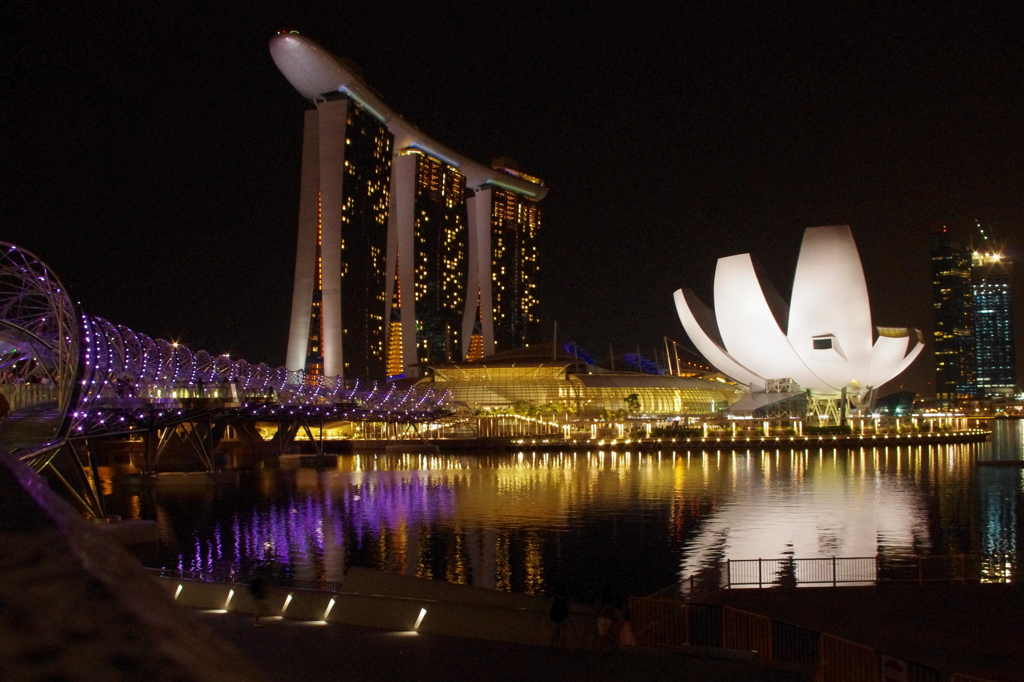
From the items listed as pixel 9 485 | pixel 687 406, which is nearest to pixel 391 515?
pixel 9 485

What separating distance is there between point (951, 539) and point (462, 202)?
333 ft

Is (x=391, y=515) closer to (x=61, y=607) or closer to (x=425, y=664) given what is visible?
(x=425, y=664)

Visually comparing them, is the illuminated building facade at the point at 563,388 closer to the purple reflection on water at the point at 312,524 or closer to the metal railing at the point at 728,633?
the purple reflection on water at the point at 312,524

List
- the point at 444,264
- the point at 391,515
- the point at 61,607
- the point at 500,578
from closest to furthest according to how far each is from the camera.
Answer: the point at 61,607 < the point at 500,578 < the point at 391,515 < the point at 444,264

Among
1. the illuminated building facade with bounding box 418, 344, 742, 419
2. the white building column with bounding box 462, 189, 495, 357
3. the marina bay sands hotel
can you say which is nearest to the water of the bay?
the illuminated building facade with bounding box 418, 344, 742, 419

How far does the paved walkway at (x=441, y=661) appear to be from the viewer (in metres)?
8.23

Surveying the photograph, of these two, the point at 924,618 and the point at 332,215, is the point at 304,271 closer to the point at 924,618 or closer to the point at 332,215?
the point at 332,215

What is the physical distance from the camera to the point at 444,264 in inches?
4722

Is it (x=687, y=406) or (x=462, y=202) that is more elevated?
(x=462, y=202)

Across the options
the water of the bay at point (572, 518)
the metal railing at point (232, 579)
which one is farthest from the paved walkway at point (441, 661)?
the water of the bay at point (572, 518)

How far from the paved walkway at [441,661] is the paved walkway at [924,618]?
6.98 ft

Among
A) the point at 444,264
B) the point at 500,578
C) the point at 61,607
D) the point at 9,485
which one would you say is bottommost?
the point at 500,578

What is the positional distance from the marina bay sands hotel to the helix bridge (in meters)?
30.2

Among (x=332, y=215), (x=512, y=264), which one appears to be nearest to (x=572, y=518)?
(x=332, y=215)
